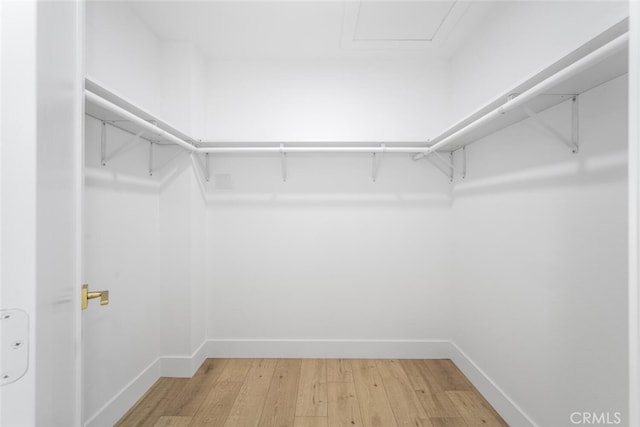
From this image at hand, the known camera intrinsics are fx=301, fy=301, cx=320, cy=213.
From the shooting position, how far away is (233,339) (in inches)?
93.9

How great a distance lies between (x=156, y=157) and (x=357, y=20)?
1.61m

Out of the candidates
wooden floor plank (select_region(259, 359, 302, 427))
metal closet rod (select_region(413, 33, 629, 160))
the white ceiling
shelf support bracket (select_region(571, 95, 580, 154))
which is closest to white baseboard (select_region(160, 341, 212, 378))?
wooden floor plank (select_region(259, 359, 302, 427))

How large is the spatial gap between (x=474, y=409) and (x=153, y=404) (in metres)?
1.91

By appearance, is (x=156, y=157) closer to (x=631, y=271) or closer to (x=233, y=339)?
(x=233, y=339)

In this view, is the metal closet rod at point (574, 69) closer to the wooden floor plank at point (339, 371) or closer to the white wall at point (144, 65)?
the white wall at point (144, 65)

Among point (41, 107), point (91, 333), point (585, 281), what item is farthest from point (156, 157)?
point (585, 281)

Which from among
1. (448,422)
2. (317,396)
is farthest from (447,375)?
(317,396)

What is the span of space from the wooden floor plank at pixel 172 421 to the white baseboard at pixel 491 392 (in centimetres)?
175

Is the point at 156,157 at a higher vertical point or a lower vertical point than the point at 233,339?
higher

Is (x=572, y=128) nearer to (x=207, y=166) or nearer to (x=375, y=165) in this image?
(x=375, y=165)

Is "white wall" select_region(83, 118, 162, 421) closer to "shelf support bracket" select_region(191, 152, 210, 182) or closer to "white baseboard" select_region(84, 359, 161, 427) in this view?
"white baseboard" select_region(84, 359, 161, 427)

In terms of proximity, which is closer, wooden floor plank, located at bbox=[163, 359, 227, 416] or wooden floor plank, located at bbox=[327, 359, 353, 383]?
wooden floor plank, located at bbox=[163, 359, 227, 416]

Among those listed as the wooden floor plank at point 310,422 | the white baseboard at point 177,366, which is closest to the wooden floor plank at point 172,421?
the white baseboard at point 177,366

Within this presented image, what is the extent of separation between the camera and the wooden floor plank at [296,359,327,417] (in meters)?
1.75
